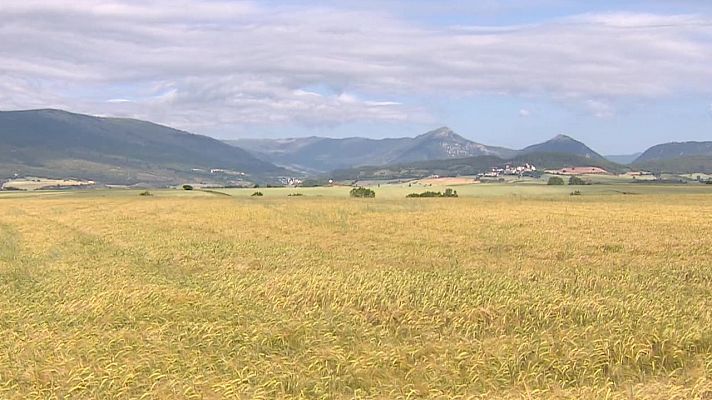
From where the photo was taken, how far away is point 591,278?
2488 centimetres

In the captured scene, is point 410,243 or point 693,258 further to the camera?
point 410,243

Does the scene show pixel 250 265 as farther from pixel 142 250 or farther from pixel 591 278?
pixel 591 278

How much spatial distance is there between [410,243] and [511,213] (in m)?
23.6

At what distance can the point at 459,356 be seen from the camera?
14594 millimetres

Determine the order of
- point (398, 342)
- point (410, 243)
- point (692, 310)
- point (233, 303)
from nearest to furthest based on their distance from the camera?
point (398, 342)
point (692, 310)
point (233, 303)
point (410, 243)

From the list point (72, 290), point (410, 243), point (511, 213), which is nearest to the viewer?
point (72, 290)

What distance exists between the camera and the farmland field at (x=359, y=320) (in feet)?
43.3

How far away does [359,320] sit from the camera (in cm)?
1838

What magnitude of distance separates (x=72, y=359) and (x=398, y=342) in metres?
7.01

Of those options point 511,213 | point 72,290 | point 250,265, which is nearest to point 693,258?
point 250,265

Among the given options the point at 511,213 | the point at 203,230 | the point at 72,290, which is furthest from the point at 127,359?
the point at 511,213

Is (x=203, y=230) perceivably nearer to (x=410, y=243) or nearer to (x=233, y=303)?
(x=410, y=243)

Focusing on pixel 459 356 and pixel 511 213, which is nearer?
pixel 459 356

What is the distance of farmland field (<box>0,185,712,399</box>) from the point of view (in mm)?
13195
